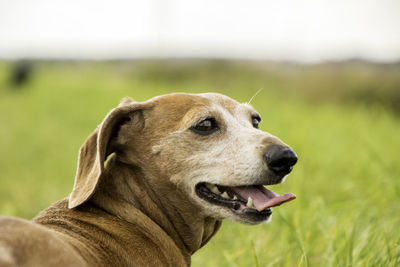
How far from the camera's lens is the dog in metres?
2.25

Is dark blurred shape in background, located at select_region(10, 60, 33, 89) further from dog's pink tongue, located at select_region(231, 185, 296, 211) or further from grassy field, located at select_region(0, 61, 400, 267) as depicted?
dog's pink tongue, located at select_region(231, 185, 296, 211)

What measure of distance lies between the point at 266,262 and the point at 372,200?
1630 millimetres

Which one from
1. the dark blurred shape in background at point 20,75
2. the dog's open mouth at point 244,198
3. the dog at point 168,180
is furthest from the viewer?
the dark blurred shape in background at point 20,75

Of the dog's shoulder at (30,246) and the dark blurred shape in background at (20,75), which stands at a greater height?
the dog's shoulder at (30,246)

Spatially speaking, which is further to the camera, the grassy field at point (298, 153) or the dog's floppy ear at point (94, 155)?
the grassy field at point (298, 153)

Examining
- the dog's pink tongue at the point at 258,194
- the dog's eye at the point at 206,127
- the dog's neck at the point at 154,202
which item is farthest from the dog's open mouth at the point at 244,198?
the dog's eye at the point at 206,127

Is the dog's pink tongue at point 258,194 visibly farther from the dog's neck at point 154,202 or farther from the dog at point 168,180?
the dog's neck at point 154,202

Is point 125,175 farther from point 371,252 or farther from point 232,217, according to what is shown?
point 371,252

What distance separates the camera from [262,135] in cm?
252

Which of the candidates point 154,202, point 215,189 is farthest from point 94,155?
point 215,189

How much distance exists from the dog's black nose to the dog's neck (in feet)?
1.81

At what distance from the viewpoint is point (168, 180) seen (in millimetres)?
2557

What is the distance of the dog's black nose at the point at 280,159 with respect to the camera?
231 centimetres

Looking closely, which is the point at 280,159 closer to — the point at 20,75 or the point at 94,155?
the point at 94,155
